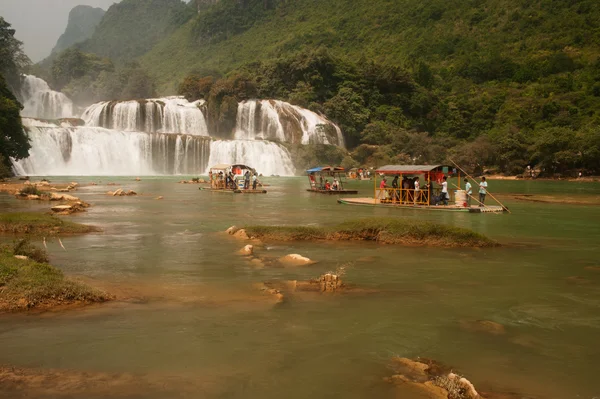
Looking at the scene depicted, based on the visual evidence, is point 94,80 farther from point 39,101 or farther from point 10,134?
point 10,134

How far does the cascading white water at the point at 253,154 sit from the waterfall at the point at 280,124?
6.95 meters

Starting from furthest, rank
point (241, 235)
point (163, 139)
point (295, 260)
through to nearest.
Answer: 1. point (163, 139)
2. point (241, 235)
3. point (295, 260)

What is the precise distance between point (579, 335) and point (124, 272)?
7001 millimetres

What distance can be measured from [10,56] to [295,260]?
7301cm

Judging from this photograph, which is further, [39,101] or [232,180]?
[39,101]

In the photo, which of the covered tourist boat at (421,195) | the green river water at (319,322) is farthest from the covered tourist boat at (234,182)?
the green river water at (319,322)

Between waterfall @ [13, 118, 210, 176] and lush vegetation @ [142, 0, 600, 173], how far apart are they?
12.4 m

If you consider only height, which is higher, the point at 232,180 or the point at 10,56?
the point at 10,56

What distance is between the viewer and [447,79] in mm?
83875

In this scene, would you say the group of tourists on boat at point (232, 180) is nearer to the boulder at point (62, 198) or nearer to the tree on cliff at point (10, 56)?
the boulder at point (62, 198)

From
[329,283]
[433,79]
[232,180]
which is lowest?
[329,283]

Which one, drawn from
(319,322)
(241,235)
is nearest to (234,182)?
(241,235)

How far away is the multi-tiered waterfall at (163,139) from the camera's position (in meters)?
48.9

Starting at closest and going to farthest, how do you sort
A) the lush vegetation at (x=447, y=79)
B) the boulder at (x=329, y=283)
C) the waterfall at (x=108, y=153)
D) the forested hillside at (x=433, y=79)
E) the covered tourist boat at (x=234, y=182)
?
the boulder at (x=329, y=283), the covered tourist boat at (x=234, y=182), the waterfall at (x=108, y=153), the lush vegetation at (x=447, y=79), the forested hillside at (x=433, y=79)
